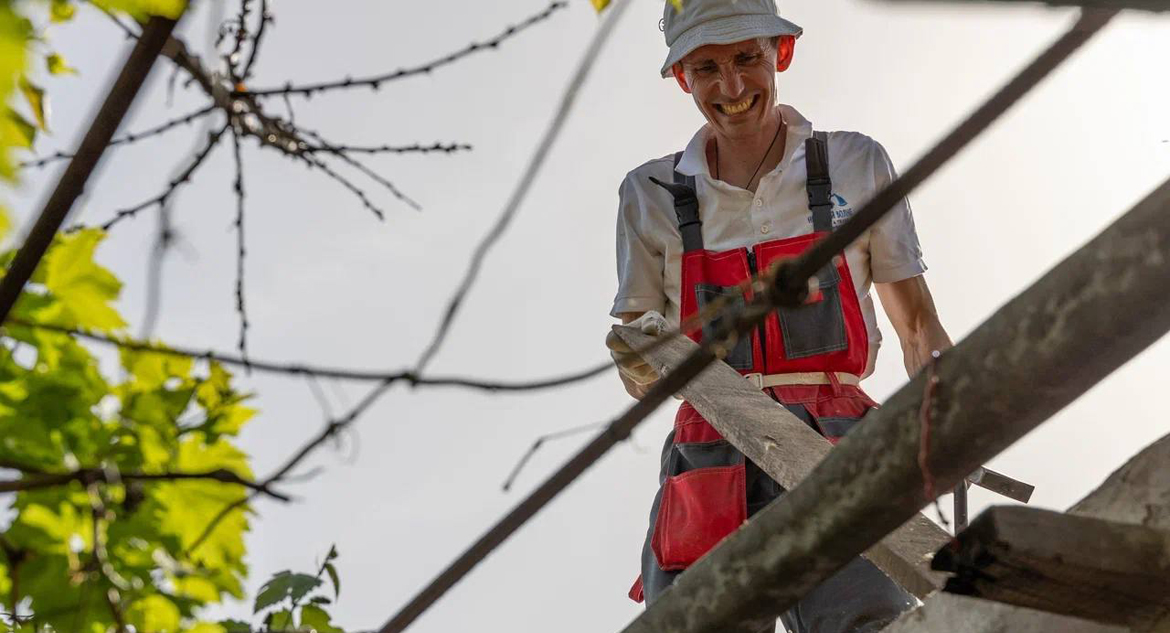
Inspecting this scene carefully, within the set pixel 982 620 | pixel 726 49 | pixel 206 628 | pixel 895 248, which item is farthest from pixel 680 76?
pixel 206 628

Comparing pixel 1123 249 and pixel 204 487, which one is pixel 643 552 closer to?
pixel 204 487

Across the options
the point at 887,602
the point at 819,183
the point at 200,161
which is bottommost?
the point at 887,602

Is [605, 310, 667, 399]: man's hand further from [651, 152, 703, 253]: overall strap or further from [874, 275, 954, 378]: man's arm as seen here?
[874, 275, 954, 378]: man's arm

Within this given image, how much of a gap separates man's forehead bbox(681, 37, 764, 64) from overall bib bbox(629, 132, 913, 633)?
0.33 metres

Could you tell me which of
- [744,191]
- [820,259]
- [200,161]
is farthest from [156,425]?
[744,191]

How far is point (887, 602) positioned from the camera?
308cm

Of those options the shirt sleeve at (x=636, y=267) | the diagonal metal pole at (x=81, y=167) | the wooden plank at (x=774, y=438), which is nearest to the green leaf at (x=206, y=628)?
the diagonal metal pole at (x=81, y=167)

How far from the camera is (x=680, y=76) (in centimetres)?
394

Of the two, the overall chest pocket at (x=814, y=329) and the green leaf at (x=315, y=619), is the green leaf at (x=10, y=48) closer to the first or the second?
the green leaf at (x=315, y=619)

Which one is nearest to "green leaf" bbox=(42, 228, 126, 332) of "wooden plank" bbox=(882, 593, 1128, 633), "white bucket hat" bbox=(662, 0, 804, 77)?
"wooden plank" bbox=(882, 593, 1128, 633)

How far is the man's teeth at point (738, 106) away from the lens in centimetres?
382

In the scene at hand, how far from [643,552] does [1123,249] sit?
80.5 inches

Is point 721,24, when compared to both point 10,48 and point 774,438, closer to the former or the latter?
point 774,438

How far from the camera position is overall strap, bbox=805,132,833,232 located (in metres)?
3.64
